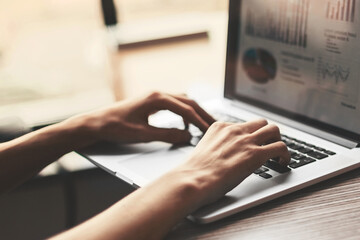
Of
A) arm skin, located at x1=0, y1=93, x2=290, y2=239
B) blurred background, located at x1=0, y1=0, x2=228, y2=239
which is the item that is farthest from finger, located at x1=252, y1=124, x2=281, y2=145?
blurred background, located at x1=0, y1=0, x2=228, y2=239

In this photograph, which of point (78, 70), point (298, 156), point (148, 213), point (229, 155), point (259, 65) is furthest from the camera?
point (78, 70)

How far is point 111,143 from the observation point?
39.1 inches

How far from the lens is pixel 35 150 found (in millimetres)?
946

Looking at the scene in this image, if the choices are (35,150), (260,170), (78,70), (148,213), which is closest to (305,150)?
(260,170)

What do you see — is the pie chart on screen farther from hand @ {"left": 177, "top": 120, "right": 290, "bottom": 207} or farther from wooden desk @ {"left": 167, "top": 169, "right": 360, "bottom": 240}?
wooden desk @ {"left": 167, "top": 169, "right": 360, "bottom": 240}

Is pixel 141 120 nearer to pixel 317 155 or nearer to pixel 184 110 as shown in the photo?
pixel 184 110

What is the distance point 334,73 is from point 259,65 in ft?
0.67

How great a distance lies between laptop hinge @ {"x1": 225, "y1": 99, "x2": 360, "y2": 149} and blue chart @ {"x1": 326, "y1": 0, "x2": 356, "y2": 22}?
0.22 metres

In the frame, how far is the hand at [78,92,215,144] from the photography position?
3.17 ft

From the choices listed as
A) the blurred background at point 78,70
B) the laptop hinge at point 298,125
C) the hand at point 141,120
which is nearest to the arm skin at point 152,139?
the hand at point 141,120

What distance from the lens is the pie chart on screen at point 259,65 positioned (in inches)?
42.8

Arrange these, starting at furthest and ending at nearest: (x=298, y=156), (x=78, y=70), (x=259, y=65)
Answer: (x=78, y=70)
(x=259, y=65)
(x=298, y=156)

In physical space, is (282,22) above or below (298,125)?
above

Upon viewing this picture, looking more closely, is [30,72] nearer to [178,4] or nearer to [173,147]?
[178,4]
